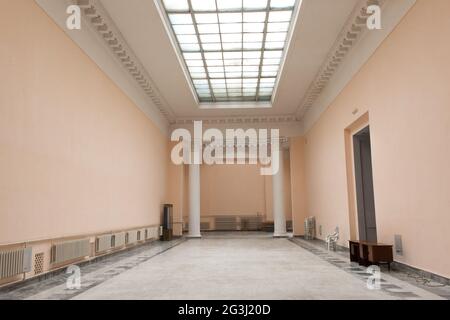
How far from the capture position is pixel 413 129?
26.2ft

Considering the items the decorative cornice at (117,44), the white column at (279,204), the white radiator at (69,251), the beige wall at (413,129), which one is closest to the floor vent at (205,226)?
the white column at (279,204)

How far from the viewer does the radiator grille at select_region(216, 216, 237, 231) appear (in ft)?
102

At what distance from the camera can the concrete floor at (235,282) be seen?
619 cm

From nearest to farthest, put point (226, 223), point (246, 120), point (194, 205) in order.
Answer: point (246, 120)
point (194, 205)
point (226, 223)

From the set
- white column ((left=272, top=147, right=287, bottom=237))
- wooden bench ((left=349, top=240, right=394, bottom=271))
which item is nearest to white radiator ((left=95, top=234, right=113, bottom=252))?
wooden bench ((left=349, top=240, right=394, bottom=271))

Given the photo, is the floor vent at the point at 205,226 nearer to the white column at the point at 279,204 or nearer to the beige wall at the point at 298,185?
the white column at the point at 279,204

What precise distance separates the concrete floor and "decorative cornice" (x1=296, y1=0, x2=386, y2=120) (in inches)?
251

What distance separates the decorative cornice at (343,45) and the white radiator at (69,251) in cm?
898

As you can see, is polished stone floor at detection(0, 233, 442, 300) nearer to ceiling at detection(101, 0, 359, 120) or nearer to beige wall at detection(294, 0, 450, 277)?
beige wall at detection(294, 0, 450, 277)

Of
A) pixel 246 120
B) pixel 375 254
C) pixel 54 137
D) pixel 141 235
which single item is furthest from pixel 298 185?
pixel 54 137

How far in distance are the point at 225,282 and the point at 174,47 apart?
312 inches

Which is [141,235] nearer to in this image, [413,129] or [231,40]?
[231,40]

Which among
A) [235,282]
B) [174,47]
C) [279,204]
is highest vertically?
[174,47]

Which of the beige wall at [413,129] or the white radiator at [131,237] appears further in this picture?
the white radiator at [131,237]
